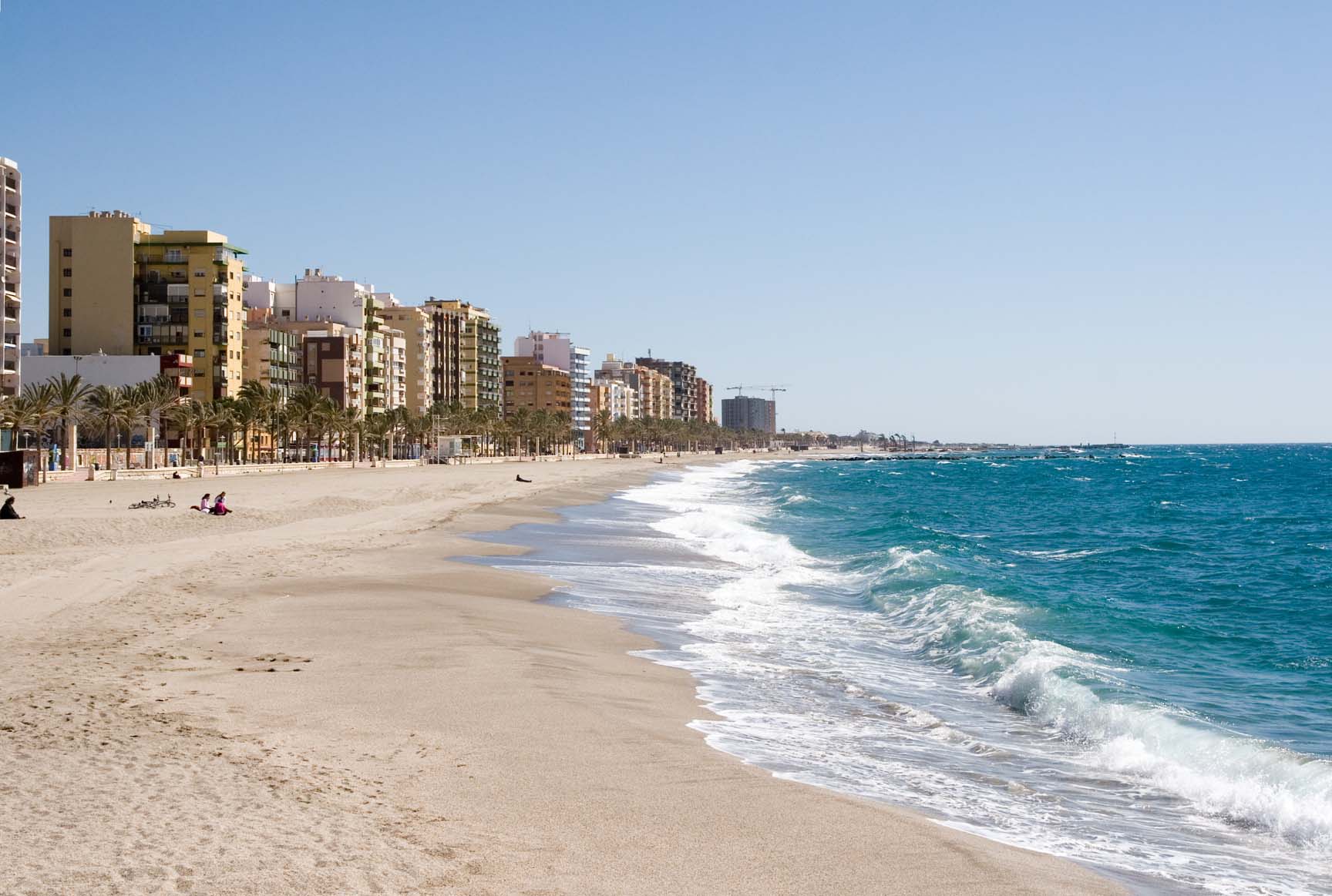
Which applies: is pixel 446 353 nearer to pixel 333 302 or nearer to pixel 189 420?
pixel 333 302

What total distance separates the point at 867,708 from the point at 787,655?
11.4 ft

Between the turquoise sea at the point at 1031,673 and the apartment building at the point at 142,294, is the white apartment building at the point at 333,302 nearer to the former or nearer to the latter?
the apartment building at the point at 142,294

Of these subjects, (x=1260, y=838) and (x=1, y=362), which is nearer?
(x=1260, y=838)

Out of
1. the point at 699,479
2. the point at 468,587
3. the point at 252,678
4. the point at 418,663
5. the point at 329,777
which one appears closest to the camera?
the point at 329,777

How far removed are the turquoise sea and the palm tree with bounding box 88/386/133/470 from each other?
50068 millimetres

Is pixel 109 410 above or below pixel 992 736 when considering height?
above

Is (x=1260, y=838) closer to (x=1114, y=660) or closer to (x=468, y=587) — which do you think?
(x=1114, y=660)

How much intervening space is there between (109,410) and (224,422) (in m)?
13.1

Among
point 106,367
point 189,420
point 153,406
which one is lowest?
point 189,420

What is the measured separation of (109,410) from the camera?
8194 centimetres

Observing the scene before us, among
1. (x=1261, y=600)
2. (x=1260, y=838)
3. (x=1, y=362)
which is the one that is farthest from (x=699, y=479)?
(x=1260, y=838)

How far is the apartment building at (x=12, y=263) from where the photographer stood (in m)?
86.4

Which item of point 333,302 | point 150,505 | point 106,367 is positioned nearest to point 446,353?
point 333,302

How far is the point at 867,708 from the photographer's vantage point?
1480 cm
